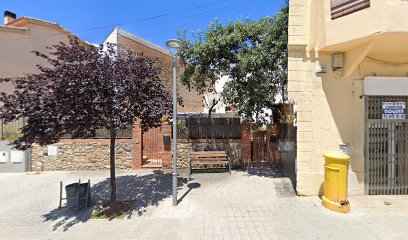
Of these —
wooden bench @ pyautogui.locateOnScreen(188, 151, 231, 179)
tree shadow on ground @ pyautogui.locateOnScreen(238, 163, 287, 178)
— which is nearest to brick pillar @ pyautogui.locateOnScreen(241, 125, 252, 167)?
tree shadow on ground @ pyautogui.locateOnScreen(238, 163, 287, 178)

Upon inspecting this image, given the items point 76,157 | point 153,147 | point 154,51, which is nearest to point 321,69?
point 153,147

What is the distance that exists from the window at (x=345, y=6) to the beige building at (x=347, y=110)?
491 mm

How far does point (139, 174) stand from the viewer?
8.41 metres

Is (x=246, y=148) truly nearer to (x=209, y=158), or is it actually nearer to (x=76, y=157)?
(x=209, y=158)

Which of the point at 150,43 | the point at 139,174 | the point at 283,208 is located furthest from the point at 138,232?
the point at 150,43

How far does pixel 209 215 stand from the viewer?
4.93 m

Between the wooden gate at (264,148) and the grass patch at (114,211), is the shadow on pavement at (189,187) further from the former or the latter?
the wooden gate at (264,148)

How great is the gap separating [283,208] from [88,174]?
734cm

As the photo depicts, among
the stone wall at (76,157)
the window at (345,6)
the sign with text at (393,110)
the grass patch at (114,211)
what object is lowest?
the grass patch at (114,211)

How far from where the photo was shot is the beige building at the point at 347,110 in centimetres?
583

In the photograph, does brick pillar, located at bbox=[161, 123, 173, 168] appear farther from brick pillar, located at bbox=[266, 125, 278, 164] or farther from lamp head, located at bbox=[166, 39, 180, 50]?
lamp head, located at bbox=[166, 39, 180, 50]

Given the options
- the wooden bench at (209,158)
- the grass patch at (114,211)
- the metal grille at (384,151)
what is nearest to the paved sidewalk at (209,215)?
the grass patch at (114,211)

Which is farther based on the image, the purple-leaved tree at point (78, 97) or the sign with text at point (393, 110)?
the sign with text at point (393, 110)

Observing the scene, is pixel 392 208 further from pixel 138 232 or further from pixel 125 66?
pixel 125 66
